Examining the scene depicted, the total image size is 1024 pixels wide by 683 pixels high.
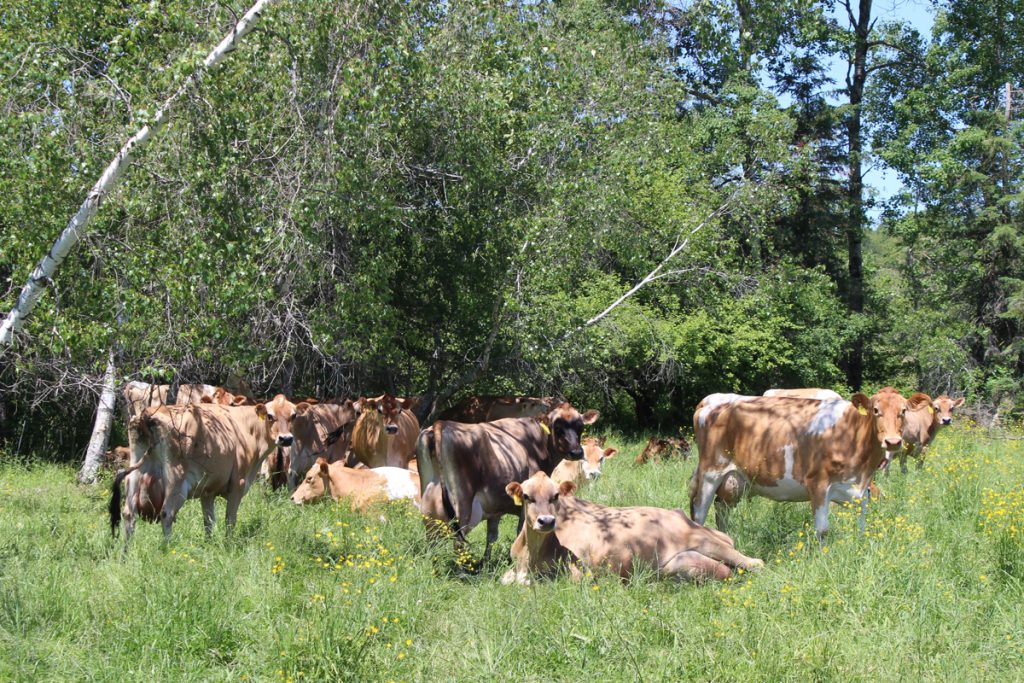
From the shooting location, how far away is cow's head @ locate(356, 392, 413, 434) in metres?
13.3

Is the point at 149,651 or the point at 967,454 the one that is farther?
the point at 967,454

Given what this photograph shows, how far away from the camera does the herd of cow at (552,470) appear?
302 inches

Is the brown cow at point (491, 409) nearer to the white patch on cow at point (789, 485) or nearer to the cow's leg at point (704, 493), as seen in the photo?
the cow's leg at point (704, 493)

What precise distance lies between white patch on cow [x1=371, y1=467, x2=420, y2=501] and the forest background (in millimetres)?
2445

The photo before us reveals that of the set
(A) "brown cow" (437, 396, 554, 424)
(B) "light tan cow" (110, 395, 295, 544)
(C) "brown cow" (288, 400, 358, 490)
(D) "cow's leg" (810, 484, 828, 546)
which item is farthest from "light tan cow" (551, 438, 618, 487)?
(B) "light tan cow" (110, 395, 295, 544)

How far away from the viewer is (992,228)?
84.0ft

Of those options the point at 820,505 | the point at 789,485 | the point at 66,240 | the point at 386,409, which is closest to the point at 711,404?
the point at 789,485

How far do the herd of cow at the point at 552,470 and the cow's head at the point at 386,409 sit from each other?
244 centimetres

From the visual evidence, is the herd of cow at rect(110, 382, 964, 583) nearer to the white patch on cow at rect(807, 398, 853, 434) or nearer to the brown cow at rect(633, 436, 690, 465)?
the white patch on cow at rect(807, 398, 853, 434)

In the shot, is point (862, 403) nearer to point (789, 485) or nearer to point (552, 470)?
point (789, 485)

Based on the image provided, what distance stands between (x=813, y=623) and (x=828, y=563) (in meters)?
1.18

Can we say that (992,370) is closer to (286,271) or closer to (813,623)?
(286,271)

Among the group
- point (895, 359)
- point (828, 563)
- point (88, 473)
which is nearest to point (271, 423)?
point (88, 473)

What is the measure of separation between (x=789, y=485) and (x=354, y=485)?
4.98 meters
